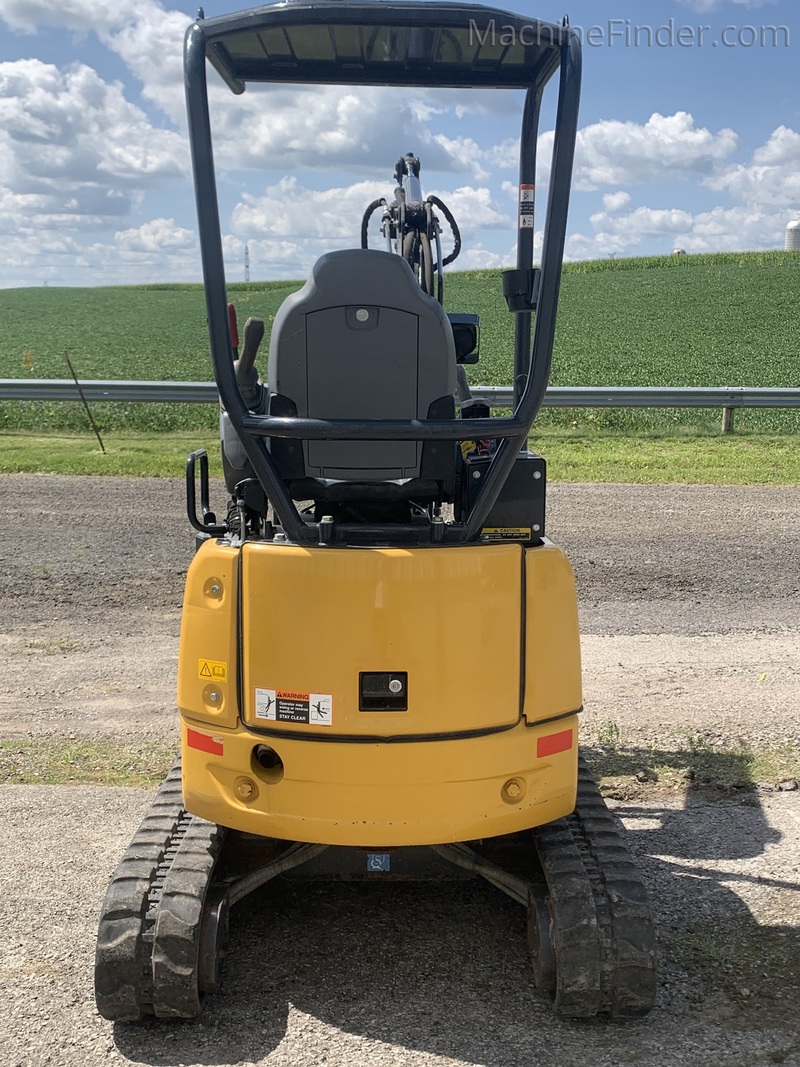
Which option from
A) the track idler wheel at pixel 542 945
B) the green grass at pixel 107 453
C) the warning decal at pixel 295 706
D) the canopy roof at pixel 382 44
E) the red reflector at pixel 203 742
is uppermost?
the canopy roof at pixel 382 44

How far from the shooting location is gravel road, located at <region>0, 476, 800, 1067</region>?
10.5 ft

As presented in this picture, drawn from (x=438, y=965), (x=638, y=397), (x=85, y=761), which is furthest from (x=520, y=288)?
(x=638, y=397)

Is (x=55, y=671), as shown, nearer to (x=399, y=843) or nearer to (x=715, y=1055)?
(x=399, y=843)

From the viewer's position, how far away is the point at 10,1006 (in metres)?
3.34

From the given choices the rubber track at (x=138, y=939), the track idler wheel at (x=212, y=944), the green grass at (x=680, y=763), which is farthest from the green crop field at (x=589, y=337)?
the track idler wheel at (x=212, y=944)

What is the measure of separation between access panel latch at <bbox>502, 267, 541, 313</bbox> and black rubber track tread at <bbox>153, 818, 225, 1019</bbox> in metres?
2.03

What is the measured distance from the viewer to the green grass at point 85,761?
5.00 m

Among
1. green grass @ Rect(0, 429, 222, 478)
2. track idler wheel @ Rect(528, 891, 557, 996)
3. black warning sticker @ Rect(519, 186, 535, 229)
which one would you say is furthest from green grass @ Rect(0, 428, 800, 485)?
track idler wheel @ Rect(528, 891, 557, 996)

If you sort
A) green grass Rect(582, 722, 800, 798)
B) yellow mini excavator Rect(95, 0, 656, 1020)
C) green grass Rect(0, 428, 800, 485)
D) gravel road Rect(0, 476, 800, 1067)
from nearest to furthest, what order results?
yellow mini excavator Rect(95, 0, 656, 1020) < gravel road Rect(0, 476, 800, 1067) < green grass Rect(582, 722, 800, 798) < green grass Rect(0, 428, 800, 485)

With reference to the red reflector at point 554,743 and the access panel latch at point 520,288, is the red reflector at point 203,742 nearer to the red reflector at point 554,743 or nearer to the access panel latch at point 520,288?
the red reflector at point 554,743

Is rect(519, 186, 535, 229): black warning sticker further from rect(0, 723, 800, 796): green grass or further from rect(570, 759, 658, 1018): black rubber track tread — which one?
rect(0, 723, 800, 796): green grass

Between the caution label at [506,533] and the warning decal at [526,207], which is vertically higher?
the warning decal at [526,207]

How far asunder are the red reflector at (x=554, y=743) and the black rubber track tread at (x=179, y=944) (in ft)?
3.64

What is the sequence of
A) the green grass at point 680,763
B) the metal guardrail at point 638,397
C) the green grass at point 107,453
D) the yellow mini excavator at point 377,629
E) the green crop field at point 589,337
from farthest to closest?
the green crop field at point 589,337 → the metal guardrail at point 638,397 → the green grass at point 107,453 → the green grass at point 680,763 → the yellow mini excavator at point 377,629
